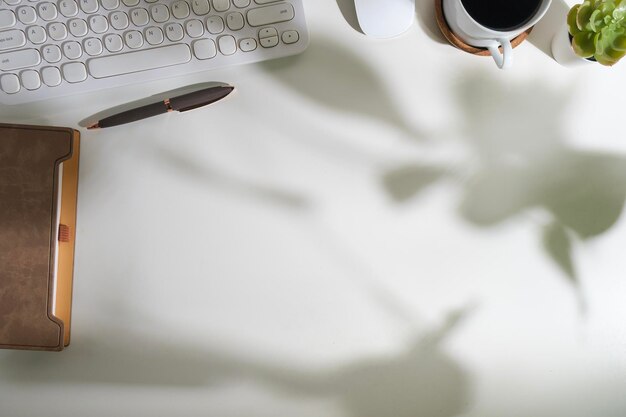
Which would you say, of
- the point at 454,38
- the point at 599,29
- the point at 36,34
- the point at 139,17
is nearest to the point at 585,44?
the point at 599,29

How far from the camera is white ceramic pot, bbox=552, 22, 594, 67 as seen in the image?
601mm

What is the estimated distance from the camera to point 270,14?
2.00 ft

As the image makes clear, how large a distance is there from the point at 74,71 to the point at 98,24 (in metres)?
0.06

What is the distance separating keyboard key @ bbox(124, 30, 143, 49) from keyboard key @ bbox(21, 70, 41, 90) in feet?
0.34

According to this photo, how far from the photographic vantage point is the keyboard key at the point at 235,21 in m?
0.61

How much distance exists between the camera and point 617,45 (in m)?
0.54

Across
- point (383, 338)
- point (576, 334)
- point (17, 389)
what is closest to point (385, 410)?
point (383, 338)

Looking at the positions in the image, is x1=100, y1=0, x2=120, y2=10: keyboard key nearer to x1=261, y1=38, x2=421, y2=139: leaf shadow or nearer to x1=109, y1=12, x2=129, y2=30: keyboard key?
x1=109, y1=12, x2=129, y2=30: keyboard key

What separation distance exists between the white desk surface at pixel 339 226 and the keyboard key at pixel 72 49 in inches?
1.9

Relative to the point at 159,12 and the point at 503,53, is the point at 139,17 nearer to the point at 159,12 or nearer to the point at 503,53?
the point at 159,12

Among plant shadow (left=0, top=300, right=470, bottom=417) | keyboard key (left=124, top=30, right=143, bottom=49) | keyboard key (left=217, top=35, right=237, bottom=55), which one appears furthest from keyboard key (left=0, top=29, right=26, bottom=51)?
plant shadow (left=0, top=300, right=470, bottom=417)

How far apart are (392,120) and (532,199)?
0.59 feet

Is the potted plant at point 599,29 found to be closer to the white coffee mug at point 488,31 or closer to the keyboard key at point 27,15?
the white coffee mug at point 488,31

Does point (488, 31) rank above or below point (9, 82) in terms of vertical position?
above
